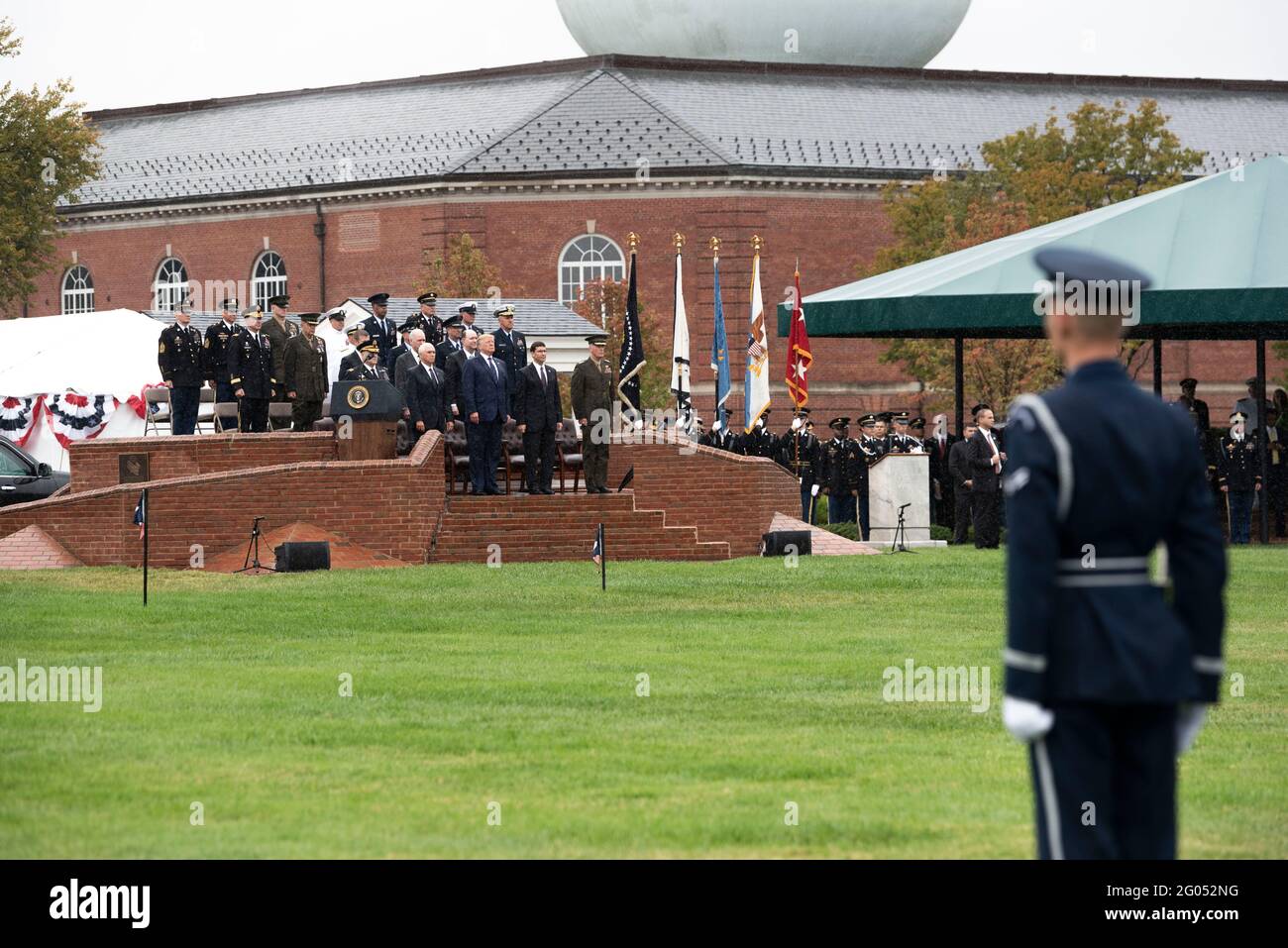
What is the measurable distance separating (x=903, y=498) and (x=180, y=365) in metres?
11.0

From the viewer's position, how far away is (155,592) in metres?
22.9

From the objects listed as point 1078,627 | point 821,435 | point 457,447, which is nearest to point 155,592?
point 457,447

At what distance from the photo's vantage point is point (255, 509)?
2689cm

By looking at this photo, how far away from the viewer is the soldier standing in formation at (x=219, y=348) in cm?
3097

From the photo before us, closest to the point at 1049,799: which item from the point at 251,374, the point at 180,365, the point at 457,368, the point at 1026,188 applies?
the point at 457,368

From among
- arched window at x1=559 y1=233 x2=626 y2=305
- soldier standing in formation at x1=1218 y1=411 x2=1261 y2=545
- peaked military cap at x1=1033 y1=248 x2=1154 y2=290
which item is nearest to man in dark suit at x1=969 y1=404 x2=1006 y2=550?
soldier standing in formation at x1=1218 y1=411 x2=1261 y2=545

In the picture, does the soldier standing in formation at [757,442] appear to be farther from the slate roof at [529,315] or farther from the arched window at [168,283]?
the arched window at [168,283]

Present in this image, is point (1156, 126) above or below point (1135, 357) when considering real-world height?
above

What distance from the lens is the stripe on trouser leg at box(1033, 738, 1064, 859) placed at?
668cm

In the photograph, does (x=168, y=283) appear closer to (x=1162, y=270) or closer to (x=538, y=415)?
(x=538, y=415)

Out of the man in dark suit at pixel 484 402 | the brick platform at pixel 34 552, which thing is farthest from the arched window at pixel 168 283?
the brick platform at pixel 34 552

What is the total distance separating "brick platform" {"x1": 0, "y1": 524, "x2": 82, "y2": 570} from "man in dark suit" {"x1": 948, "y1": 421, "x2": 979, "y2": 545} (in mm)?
12583

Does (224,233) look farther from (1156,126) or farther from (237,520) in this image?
(237,520)

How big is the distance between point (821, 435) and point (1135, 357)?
397 inches
